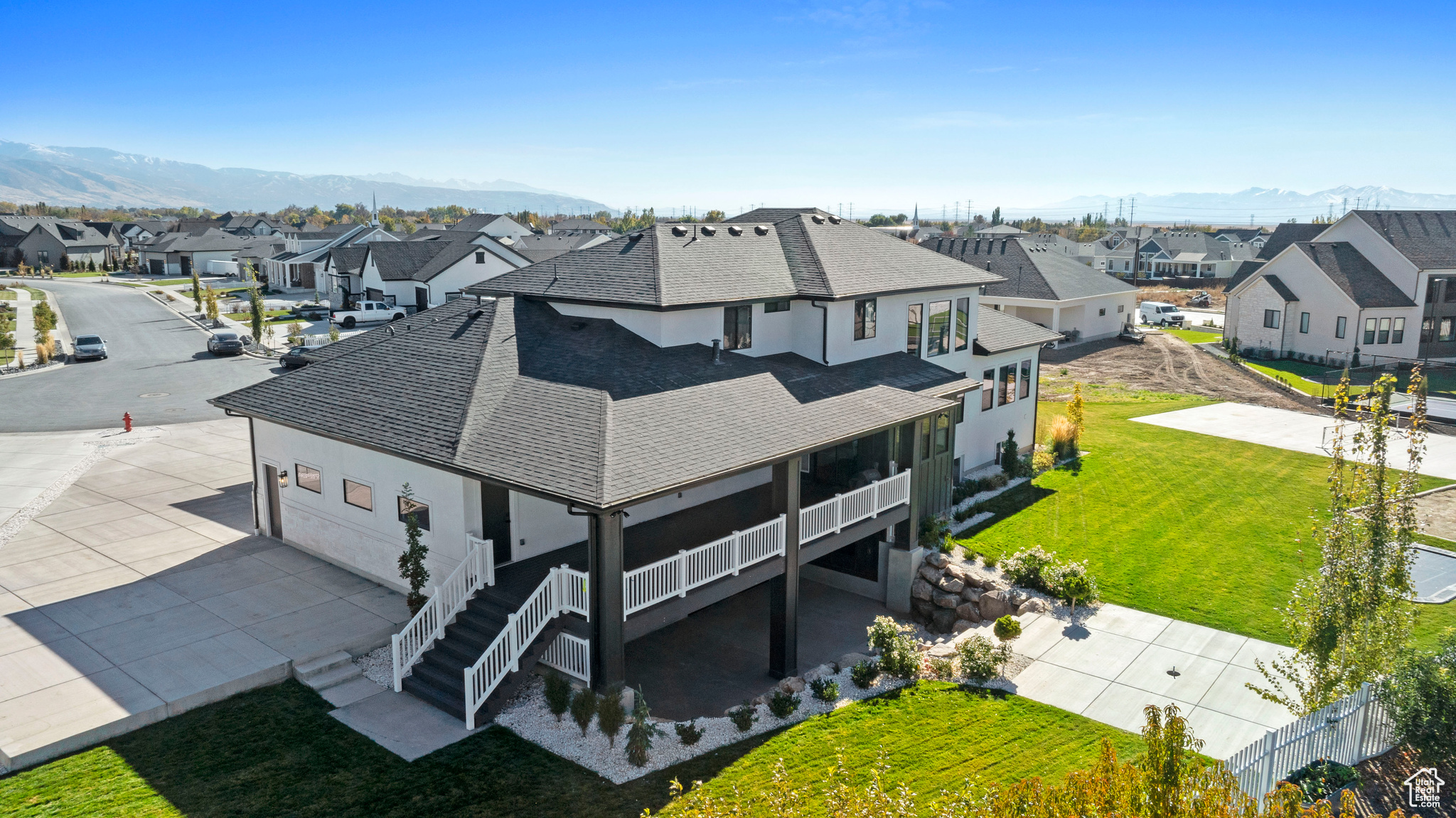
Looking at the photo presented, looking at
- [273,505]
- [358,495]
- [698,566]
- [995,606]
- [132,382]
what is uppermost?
[358,495]

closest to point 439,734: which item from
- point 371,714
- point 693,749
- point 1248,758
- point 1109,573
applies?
point 371,714

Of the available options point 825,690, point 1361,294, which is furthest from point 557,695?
point 1361,294

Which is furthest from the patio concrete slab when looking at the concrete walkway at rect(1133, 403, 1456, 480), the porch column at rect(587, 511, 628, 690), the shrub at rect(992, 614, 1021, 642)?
the concrete walkway at rect(1133, 403, 1456, 480)

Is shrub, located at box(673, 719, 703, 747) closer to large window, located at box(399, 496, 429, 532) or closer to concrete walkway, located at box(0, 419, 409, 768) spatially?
concrete walkway, located at box(0, 419, 409, 768)

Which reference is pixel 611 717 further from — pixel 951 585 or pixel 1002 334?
pixel 1002 334

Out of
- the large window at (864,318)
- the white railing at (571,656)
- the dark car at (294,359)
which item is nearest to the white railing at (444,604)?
the white railing at (571,656)

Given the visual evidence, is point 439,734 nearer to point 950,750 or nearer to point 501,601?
point 501,601
